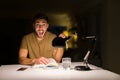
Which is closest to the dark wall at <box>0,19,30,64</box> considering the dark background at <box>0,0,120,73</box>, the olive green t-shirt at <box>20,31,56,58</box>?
the dark background at <box>0,0,120,73</box>

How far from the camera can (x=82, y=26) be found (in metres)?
7.34

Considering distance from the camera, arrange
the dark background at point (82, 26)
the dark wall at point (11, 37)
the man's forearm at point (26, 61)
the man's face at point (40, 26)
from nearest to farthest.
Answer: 1. the man's forearm at point (26, 61)
2. the man's face at point (40, 26)
3. the dark background at point (82, 26)
4. the dark wall at point (11, 37)

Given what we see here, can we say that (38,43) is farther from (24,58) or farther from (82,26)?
(82,26)

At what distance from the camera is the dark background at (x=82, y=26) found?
506cm

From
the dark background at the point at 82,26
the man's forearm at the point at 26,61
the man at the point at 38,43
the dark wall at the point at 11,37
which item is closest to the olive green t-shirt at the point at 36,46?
the man at the point at 38,43

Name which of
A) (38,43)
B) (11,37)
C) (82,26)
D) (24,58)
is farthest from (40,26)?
(11,37)

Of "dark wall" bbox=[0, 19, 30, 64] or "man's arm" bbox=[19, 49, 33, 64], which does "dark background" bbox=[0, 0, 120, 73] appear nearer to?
"dark wall" bbox=[0, 19, 30, 64]

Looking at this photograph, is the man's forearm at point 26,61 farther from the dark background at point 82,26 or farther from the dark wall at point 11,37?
the dark wall at point 11,37

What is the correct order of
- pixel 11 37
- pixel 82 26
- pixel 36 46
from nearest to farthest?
pixel 36 46 → pixel 82 26 → pixel 11 37

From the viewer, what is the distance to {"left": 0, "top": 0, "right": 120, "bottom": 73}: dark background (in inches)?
199

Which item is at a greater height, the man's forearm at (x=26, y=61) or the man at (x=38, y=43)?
the man at (x=38, y=43)

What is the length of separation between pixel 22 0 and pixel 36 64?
403 cm

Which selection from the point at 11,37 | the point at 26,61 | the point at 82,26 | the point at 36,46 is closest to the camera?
the point at 26,61

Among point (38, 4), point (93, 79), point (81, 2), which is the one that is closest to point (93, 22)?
point (81, 2)
